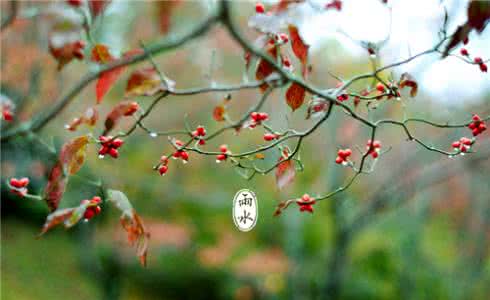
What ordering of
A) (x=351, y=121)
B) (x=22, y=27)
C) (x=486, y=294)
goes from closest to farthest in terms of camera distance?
1. (x=22, y=27)
2. (x=351, y=121)
3. (x=486, y=294)

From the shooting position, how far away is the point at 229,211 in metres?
5.09

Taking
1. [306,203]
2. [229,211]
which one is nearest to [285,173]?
[306,203]

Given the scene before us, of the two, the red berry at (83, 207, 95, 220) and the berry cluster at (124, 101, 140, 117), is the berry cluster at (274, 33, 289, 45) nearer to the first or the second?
the berry cluster at (124, 101, 140, 117)

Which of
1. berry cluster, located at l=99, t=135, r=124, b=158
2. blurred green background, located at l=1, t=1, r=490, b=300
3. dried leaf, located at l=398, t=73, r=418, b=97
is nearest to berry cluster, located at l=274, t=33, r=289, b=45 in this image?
dried leaf, located at l=398, t=73, r=418, b=97

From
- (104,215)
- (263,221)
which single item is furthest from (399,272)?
(104,215)

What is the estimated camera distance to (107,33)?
4.85 metres

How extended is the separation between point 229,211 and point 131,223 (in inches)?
162

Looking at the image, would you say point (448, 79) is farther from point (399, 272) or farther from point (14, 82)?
point (14, 82)

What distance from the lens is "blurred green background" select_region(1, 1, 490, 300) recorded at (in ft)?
14.4

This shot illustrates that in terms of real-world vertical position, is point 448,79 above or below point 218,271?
above

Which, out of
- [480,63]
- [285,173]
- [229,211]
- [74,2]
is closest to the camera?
[74,2]

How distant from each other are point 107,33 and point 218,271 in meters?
2.71

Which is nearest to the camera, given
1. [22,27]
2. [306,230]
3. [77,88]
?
[77,88]

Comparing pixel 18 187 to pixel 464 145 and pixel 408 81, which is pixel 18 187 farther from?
pixel 464 145
